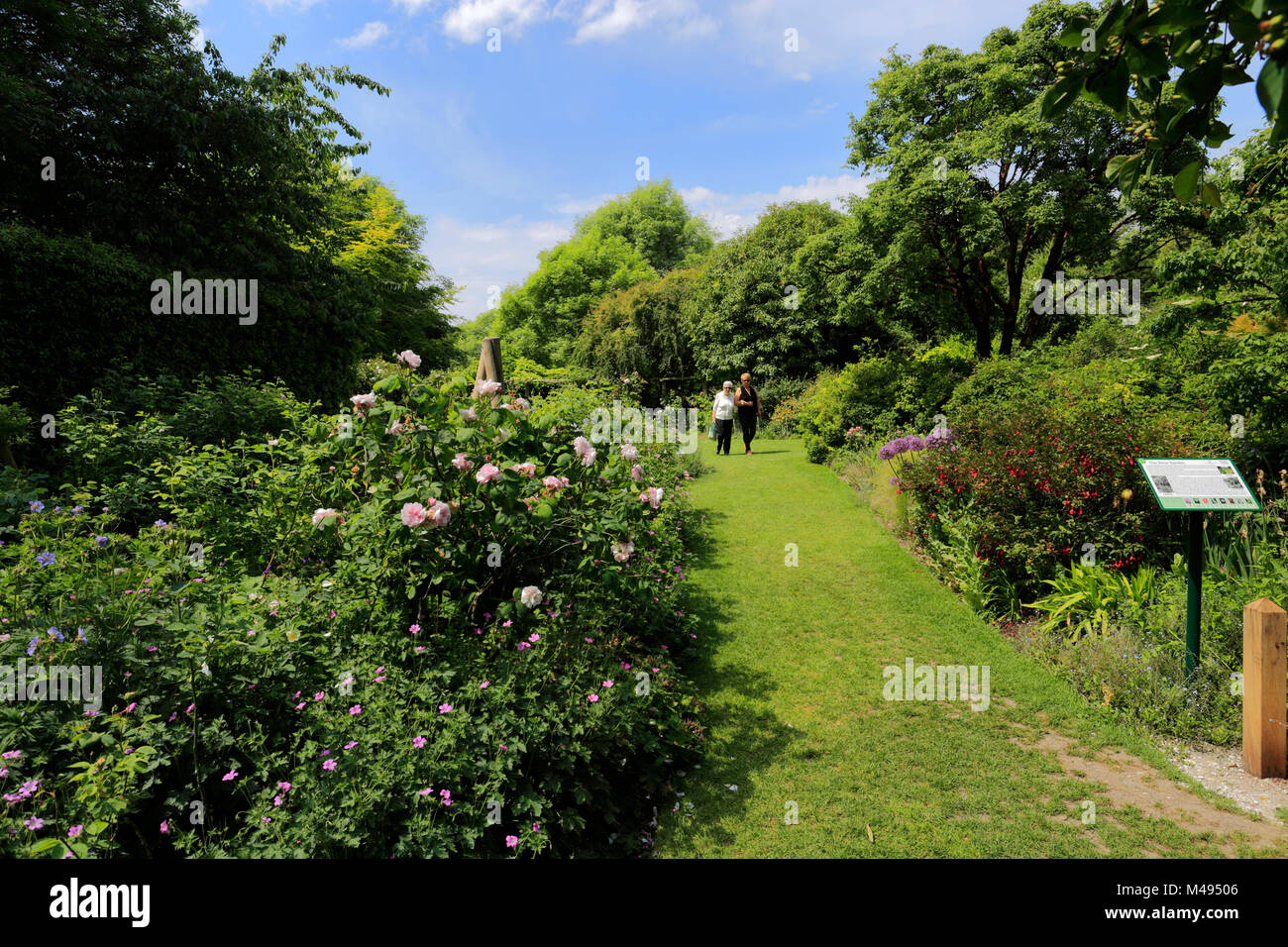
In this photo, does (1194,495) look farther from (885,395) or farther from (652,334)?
(652,334)

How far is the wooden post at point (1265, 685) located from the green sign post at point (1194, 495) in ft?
1.51

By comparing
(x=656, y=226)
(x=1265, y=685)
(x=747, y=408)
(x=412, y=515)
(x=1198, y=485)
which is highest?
(x=656, y=226)

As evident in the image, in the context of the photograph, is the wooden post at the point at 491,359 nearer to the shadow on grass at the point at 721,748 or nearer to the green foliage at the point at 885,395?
the shadow on grass at the point at 721,748

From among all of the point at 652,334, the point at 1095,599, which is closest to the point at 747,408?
the point at 1095,599

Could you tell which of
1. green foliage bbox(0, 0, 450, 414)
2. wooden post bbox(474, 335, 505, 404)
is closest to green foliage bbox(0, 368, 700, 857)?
wooden post bbox(474, 335, 505, 404)

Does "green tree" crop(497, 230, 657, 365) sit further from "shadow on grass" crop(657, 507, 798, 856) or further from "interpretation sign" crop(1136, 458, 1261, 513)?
"interpretation sign" crop(1136, 458, 1261, 513)

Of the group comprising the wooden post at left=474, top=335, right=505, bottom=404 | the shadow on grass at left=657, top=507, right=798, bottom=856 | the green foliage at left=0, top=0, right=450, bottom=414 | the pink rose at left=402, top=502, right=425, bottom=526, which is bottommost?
the shadow on grass at left=657, top=507, right=798, bottom=856

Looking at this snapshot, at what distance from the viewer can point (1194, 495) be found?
12.4 ft

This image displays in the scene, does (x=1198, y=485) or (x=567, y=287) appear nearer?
(x=1198, y=485)

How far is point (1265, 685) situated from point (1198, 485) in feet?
3.84

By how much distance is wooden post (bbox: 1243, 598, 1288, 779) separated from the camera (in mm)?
3322

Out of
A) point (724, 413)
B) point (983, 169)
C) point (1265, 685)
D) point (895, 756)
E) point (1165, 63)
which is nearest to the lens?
point (1165, 63)

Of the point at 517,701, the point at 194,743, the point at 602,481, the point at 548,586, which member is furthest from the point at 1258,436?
the point at 194,743
